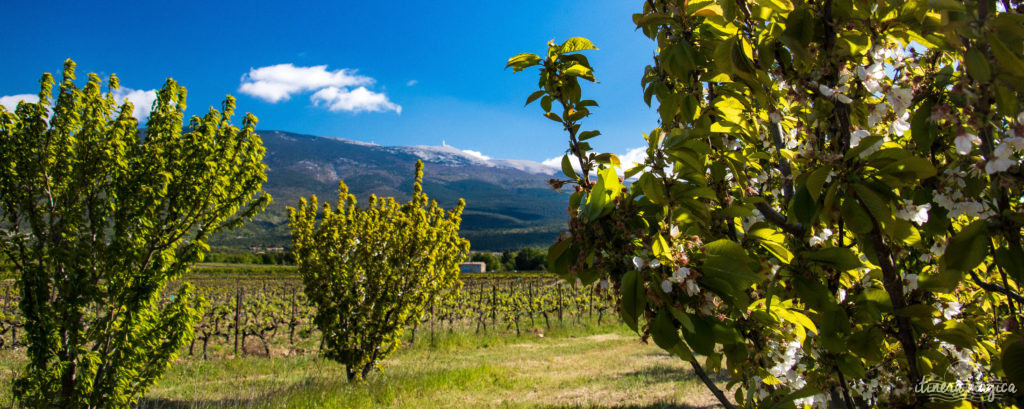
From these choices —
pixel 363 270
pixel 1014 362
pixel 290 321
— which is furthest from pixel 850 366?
pixel 290 321

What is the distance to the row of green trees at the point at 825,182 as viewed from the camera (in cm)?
76

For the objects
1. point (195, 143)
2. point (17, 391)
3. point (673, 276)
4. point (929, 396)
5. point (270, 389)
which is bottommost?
point (270, 389)

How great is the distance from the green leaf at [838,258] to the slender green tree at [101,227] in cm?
505

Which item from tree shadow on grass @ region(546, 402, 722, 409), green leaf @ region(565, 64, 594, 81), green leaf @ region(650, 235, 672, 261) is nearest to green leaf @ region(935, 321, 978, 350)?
green leaf @ region(650, 235, 672, 261)

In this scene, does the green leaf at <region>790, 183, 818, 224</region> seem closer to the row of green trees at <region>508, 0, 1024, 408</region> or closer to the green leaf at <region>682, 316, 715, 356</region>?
the row of green trees at <region>508, 0, 1024, 408</region>

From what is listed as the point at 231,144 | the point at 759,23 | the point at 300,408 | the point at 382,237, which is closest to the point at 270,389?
the point at 300,408

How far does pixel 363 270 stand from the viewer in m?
7.95

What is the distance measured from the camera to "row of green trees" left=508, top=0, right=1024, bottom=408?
0.76m

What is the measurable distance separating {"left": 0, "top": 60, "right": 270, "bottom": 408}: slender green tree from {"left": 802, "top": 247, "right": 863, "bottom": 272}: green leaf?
5.05 m

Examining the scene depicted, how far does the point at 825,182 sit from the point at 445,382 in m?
8.71

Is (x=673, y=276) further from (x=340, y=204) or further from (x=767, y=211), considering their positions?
(x=340, y=204)

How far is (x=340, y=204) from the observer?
8008 mm

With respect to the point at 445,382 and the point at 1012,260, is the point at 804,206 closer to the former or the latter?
the point at 1012,260

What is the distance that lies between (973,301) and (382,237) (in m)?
7.61
